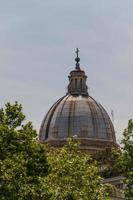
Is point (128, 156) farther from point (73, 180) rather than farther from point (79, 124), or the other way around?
point (79, 124)

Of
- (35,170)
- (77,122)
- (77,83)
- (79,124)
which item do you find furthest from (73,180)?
(77,83)

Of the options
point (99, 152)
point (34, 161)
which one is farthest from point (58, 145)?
point (34, 161)

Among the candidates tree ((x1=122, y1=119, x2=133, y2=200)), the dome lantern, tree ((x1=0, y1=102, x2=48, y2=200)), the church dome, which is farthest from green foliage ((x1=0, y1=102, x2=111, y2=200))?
the dome lantern

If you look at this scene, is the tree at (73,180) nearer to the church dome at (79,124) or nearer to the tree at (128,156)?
the tree at (128,156)

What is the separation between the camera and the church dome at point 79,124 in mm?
118500

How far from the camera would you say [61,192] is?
4481cm

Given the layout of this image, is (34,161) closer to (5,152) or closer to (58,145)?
(5,152)

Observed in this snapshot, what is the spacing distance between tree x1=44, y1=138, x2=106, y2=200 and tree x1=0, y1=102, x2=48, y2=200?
824 mm

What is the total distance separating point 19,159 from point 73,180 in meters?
3.38

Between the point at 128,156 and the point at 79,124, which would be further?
the point at 79,124

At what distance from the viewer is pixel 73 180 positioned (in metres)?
46.2

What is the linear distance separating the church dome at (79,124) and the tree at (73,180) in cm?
6866

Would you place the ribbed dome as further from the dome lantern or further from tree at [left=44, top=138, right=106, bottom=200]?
tree at [left=44, top=138, right=106, bottom=200]

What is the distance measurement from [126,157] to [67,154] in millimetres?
6830
